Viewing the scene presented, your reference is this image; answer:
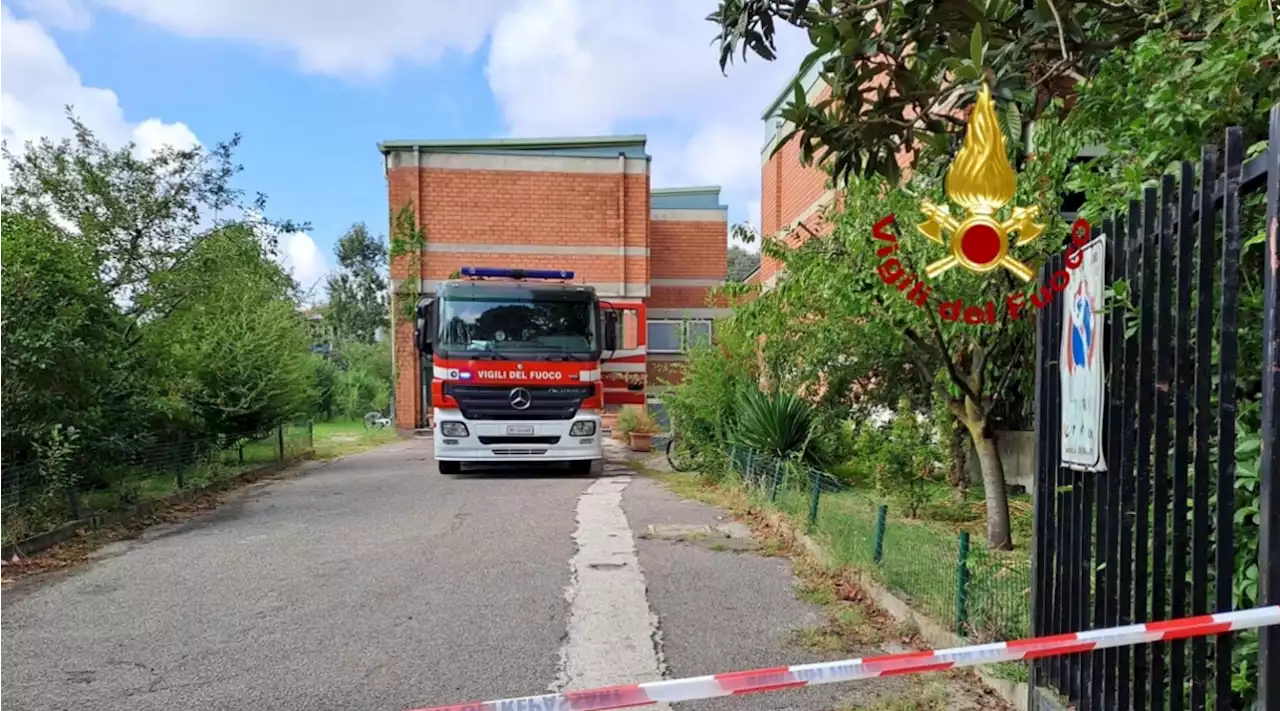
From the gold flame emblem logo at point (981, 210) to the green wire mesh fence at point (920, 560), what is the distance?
1.74 meters

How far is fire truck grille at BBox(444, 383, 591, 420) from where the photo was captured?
12.3 meters

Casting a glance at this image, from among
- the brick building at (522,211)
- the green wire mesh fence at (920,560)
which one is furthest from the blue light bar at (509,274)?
the brick building at (522,211)

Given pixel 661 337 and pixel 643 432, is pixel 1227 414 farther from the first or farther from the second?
pixel 661 337

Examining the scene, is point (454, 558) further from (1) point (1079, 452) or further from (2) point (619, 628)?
(1) point (1079, 452)

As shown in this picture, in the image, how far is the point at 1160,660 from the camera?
2482 mm

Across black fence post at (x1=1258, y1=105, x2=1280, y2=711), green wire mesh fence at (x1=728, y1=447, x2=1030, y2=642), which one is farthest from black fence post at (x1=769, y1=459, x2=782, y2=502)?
black fence post at (x1=1258, y1=105, x2=1280, y2=711)

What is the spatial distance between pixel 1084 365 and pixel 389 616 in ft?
14.1

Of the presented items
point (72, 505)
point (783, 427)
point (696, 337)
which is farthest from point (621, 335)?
point (72, 505)

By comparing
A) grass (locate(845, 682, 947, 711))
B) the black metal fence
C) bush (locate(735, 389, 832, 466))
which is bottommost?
grass (locate(845, 682, 947, 711))

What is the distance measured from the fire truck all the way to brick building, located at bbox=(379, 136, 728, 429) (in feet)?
31.5

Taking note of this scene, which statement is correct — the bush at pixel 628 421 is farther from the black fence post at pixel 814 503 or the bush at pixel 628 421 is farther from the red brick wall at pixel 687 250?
the black fence post at pixel 814 503

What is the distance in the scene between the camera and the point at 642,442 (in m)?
18.1

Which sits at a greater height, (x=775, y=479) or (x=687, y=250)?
(x=687, y=250)

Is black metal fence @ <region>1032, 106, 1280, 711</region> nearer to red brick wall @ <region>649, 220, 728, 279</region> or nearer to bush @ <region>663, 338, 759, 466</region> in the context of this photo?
bush @ <region>663, 338, 759, 466</region>
